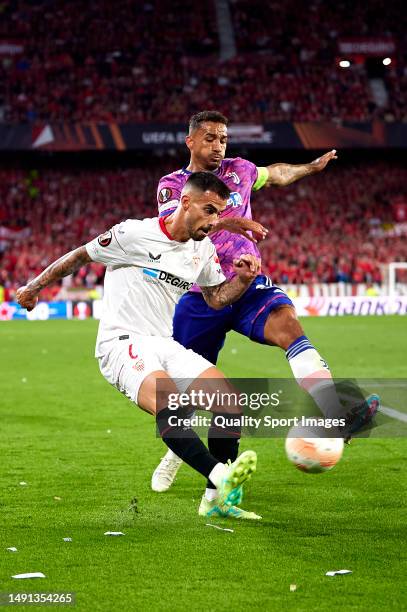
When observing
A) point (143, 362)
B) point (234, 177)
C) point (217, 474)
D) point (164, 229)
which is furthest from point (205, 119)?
point (217, 474)

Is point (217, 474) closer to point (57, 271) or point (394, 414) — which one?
point (57, 271)

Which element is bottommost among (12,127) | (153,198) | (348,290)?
(348,290)

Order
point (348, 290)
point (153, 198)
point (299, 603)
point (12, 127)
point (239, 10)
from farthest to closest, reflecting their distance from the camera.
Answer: point (239, 10)
point (153, 198)
point (12, 127)
point (348, 290)
point (299, 603)

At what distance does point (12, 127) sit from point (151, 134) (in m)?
4.97

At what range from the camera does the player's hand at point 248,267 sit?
5832 millimetres

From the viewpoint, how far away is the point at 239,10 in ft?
136

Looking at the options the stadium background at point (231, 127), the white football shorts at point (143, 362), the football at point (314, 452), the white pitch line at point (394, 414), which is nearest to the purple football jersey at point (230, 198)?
the white football shorts at point (143, 362)

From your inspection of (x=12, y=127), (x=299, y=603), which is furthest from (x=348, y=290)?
(x=299, y=603)

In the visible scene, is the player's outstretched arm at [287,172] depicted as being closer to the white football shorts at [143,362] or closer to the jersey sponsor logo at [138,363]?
the white football shorts at [143,362]

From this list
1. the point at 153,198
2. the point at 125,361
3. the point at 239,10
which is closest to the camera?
the point at 125,361

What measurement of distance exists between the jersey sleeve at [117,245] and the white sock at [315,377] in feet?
3.71

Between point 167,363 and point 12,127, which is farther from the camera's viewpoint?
point 12,127

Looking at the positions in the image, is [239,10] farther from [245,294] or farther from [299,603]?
[299,603]

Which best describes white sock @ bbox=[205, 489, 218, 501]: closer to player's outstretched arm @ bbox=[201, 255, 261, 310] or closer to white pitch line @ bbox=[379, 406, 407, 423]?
player's outstretched arm @ bbox=[201, 255, 261, 310]
